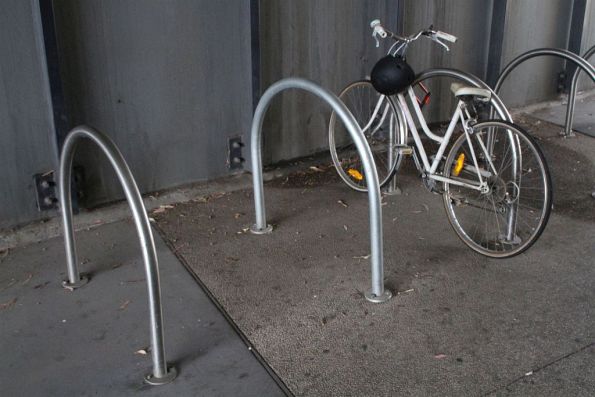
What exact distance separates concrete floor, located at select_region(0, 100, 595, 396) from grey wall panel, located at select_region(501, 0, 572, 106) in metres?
2.39

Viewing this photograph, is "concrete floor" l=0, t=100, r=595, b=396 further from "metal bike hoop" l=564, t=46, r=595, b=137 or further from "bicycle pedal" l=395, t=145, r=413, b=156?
"metal bike hoop" l=564, t=46, r=595, b=137

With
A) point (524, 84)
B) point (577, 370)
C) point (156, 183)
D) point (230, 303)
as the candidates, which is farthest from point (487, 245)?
point (524, 84)

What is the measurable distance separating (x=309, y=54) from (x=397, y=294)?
7.57 feet

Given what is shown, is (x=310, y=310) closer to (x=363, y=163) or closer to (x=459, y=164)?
(x=363, y=163)

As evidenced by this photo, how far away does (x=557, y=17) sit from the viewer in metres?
6.79

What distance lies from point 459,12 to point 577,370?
12.9ft

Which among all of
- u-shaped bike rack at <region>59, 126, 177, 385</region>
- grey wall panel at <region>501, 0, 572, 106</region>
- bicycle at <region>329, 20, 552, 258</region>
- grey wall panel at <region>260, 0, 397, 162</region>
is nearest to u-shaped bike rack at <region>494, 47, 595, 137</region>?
bicycle at <region>329, 20, 552, 258</region>

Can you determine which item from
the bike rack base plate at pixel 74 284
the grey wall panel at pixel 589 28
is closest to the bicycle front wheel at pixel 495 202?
the bike rack base plate at pixel 74 284

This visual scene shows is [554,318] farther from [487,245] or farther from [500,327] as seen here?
[487,245]

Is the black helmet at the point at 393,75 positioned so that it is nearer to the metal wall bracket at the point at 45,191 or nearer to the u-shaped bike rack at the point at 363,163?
the u-shaped bike rack at the point at 363,163

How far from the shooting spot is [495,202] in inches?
158

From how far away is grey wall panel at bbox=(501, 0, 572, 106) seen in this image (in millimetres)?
6449

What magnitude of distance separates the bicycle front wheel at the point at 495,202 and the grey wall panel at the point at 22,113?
2.45m

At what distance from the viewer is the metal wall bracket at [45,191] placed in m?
4.12
